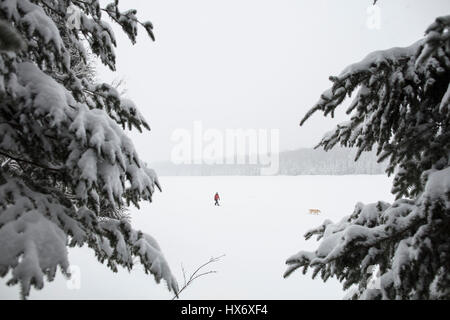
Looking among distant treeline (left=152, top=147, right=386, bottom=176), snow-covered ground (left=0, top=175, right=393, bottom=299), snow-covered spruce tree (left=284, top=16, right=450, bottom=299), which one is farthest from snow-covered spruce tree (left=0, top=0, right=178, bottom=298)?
distant treeline (left=152, top=147, right=386, bottom=176)

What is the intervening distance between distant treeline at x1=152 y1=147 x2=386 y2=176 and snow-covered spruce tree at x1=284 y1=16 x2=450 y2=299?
76.9m

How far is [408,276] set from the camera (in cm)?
176

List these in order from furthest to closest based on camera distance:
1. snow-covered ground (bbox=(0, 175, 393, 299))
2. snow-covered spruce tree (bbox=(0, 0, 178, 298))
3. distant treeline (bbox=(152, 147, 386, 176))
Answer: distant treeline (bbox=(152, 147, 386, 176))
snow-covered ground (bbox=(0, 175, 393, 299))
snow-covered spruce tree (bbox=(0, 0, 178, 298))

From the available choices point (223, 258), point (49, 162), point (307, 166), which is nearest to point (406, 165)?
point (49, 162)

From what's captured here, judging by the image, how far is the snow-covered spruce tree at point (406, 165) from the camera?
1.76 meters

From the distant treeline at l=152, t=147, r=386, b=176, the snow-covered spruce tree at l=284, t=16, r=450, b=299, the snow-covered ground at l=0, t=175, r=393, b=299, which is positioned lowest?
the distant treeline at l=152, t=147, r=386, b=176

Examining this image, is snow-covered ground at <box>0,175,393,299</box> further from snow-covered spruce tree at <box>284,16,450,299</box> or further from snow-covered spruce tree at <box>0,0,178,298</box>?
snow-covered spruce tree at <box>284,16,450,299</box>

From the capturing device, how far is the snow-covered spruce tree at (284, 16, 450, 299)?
5.77ft

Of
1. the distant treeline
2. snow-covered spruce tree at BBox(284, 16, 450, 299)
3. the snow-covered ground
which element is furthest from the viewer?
the distant treeline

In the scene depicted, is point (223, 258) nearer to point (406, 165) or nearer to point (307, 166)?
point (406, 165)

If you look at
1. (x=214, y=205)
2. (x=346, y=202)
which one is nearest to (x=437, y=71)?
(x=214, y=205)

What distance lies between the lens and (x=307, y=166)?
352 ft

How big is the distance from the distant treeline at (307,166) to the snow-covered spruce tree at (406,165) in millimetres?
76924
